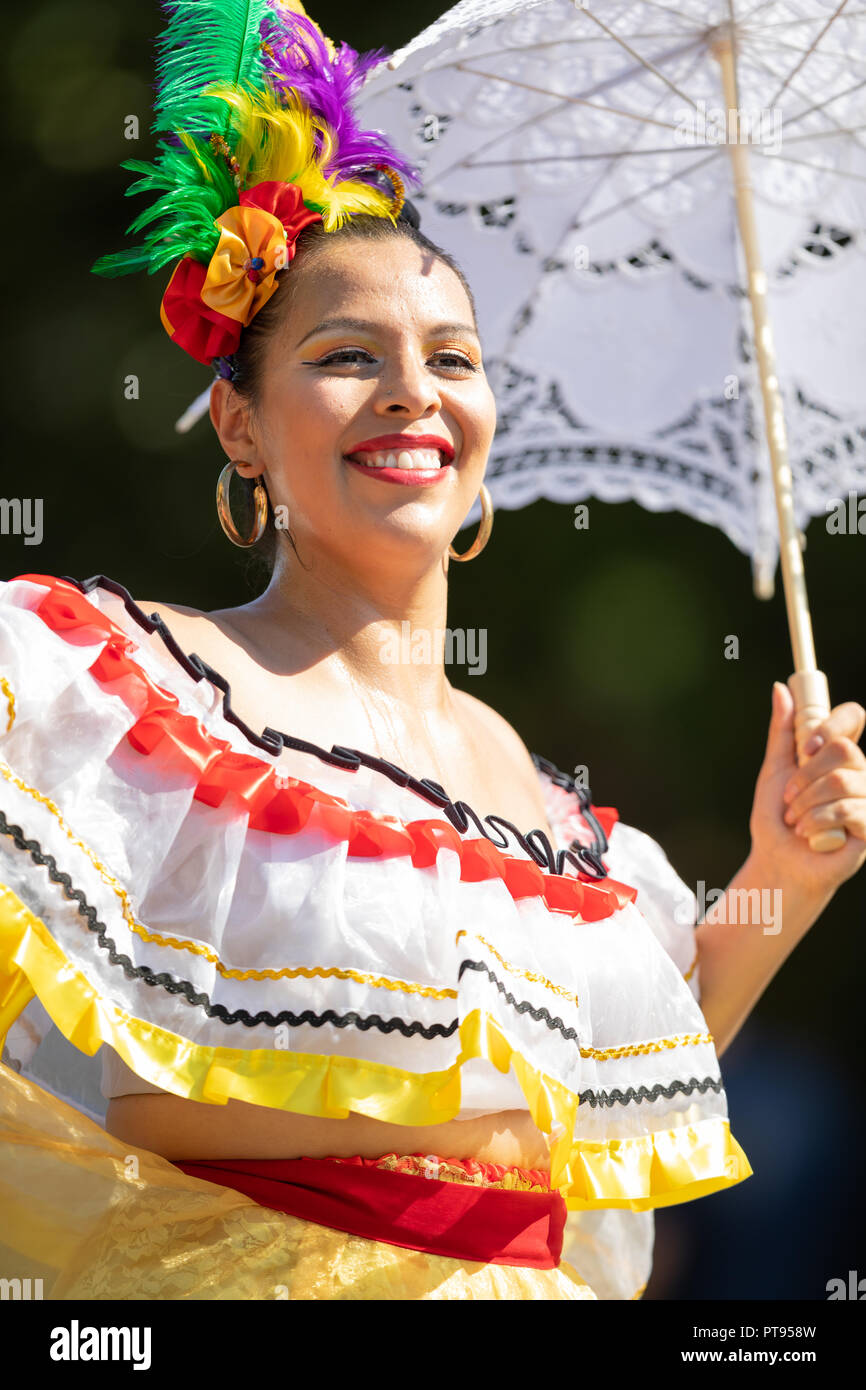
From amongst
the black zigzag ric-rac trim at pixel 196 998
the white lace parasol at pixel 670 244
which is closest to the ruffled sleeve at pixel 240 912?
the black zigzag ric-rac trim at pixel 196 998

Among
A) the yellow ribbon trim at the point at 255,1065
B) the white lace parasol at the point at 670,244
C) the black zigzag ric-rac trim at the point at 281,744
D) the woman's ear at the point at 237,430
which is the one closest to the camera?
the yellow ribbon trim at the point at 255,1065

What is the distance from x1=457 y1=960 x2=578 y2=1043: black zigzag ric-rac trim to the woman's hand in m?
0.69

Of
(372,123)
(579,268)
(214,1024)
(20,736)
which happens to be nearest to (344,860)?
(214,1024)

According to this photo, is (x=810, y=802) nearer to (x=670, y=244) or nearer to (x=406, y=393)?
(x=406, y=393)

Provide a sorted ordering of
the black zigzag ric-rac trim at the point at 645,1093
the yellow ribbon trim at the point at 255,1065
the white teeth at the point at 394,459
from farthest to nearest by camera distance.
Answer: the white teeth at the point at 394,459, the black zigzag ric-rac trim at the point at 645,1093, the yellow ribbon trim at the point at 255,1065

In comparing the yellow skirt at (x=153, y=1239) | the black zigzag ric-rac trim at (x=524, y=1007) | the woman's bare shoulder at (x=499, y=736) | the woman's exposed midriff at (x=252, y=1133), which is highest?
the woman's bare shoulder at (x=499, y=736)

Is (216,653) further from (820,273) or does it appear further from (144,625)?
(820,273)

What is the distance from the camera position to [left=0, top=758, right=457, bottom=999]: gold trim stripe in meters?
1.50

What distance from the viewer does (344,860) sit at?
1.58m

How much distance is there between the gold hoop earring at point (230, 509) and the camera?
2.05 m

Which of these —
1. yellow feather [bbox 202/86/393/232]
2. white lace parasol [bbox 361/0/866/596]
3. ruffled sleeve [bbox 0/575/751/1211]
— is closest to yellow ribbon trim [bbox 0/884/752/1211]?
ruffled sleeve [bbox 0/575/751/1211]

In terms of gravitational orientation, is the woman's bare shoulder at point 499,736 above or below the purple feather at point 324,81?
below

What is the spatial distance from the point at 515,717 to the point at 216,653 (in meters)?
2.40

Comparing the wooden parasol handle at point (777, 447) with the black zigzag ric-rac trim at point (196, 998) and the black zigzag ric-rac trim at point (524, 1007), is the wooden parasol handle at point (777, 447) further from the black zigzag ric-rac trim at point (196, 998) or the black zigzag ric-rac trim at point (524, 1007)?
the black zigzag ric-rac trim at point (196, 998)
